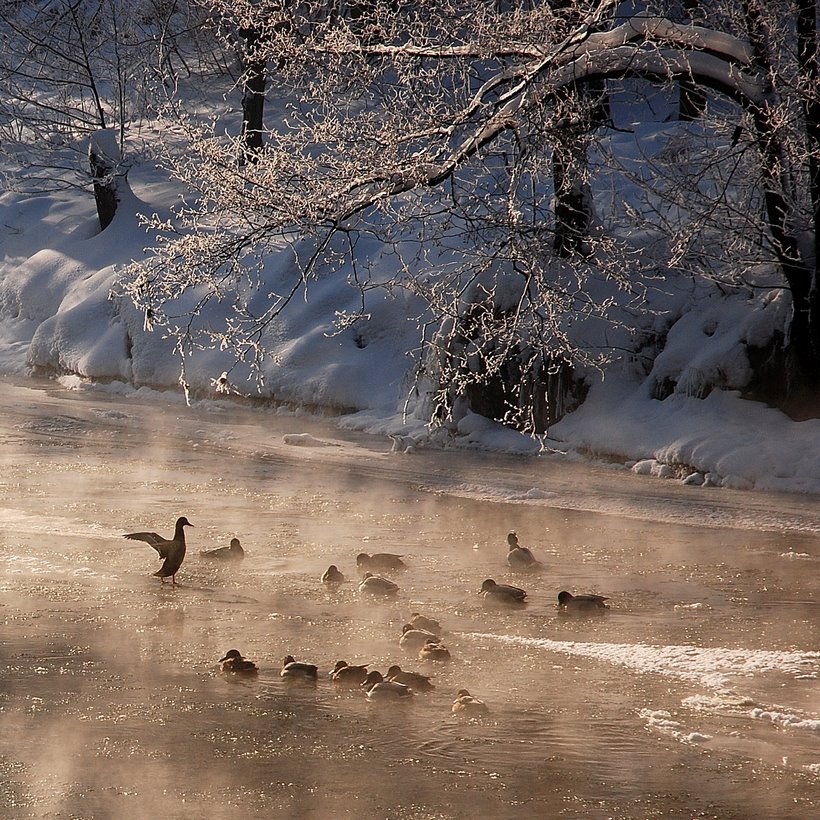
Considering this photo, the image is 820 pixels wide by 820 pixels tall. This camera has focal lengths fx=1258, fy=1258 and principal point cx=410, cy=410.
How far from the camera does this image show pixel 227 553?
10094 mm

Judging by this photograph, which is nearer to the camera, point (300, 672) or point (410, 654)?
point (300, 672)

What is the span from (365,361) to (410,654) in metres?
11.7

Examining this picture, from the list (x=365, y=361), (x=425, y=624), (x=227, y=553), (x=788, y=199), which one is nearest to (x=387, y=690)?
(x=425, y=624)

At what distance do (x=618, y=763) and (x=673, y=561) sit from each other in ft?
14.5

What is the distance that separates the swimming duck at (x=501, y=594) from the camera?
28.9 feet

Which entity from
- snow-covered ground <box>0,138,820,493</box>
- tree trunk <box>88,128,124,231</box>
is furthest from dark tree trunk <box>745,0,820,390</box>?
tree trunk <box>88,128,124,231</box>

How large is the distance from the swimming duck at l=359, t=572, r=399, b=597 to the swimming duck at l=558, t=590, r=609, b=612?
3.98 feet

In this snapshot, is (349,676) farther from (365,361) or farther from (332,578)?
(365,361)

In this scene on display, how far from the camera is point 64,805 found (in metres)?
5.52

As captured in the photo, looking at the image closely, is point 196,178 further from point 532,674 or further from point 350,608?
A: point 532,674

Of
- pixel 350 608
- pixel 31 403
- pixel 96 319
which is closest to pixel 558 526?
pixel 350 608

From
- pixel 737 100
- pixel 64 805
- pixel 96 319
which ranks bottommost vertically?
pixel 64 805

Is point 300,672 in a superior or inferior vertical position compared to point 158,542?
inferior

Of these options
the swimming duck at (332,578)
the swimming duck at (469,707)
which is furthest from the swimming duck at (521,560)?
the swimming duck at (469,707)
